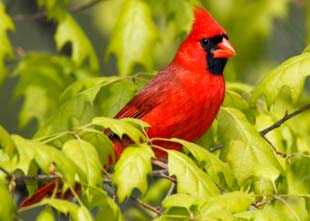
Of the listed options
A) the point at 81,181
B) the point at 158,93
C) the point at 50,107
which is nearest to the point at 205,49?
the point at 158,93

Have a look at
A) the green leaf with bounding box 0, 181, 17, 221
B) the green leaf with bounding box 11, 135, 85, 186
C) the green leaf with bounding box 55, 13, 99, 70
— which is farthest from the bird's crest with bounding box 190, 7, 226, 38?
the green leaf with bounding box 0, 181, 17, 221

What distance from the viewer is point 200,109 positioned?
422cm

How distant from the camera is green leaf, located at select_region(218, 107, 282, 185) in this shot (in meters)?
3.71

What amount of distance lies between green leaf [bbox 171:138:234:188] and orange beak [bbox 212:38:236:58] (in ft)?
3.06

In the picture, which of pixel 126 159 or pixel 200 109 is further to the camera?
pixel 200 109

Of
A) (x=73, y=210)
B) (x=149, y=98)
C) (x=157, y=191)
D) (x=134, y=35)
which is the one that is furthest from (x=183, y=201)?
(x=157, y=191)

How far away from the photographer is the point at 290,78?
3.68m

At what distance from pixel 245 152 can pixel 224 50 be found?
0.78m

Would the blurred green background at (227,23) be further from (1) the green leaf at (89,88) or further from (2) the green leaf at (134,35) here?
(1) the green leaf at (89,88)

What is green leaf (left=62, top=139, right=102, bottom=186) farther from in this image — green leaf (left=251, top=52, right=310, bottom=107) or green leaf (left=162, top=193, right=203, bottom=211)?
green leaf (left=251, top=52, right=310, bottom=107)

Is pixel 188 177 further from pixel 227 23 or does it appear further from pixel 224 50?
pixel 227 23

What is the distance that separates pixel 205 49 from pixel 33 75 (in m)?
1.17

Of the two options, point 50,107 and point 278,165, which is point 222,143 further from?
point 50,107

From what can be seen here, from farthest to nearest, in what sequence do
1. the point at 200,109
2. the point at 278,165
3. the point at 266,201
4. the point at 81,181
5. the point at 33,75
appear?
the point at 33,75 → the point at 200,109 → the point at 278,165 → the point at 266,201 → the point at 81,181
